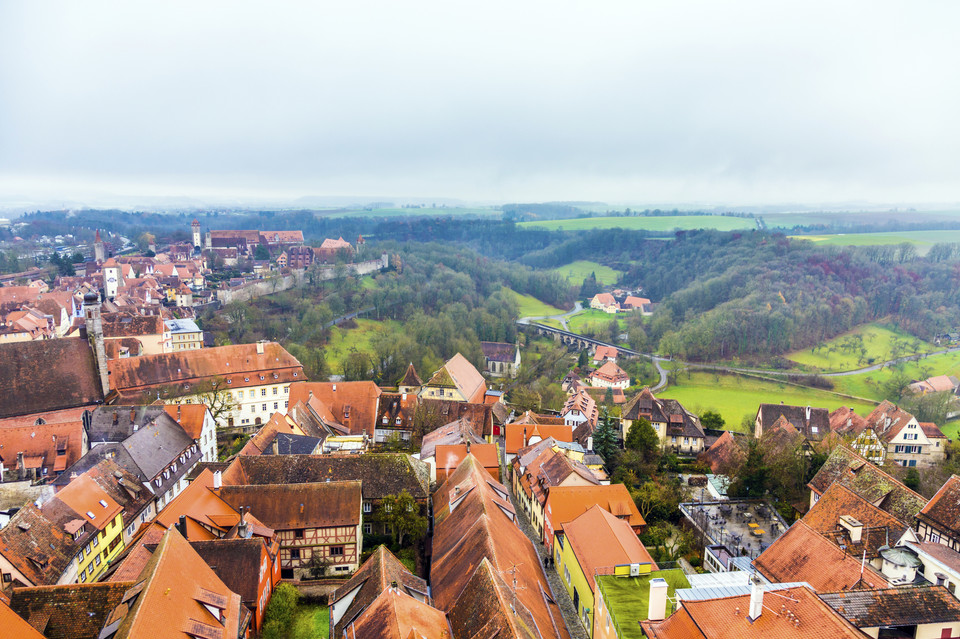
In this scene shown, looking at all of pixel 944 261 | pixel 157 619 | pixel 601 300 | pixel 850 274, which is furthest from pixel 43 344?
pixel 944 261

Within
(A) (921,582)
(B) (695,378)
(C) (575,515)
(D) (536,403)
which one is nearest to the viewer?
(A) (921,582)

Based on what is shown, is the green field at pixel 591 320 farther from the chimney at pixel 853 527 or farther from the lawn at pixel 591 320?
the chimney at pixel 853 527

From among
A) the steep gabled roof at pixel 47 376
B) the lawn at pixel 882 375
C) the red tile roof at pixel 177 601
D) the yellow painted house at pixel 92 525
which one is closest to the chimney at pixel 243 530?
the red tile roof at pixel 177 601

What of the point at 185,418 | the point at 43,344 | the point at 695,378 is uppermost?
the point at 43,344

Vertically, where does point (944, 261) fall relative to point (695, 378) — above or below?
above

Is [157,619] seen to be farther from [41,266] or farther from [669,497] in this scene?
[41,266]

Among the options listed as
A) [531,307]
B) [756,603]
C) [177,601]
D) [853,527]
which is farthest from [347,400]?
[531,307]

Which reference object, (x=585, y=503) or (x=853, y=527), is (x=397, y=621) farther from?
(x=853, y=527)
